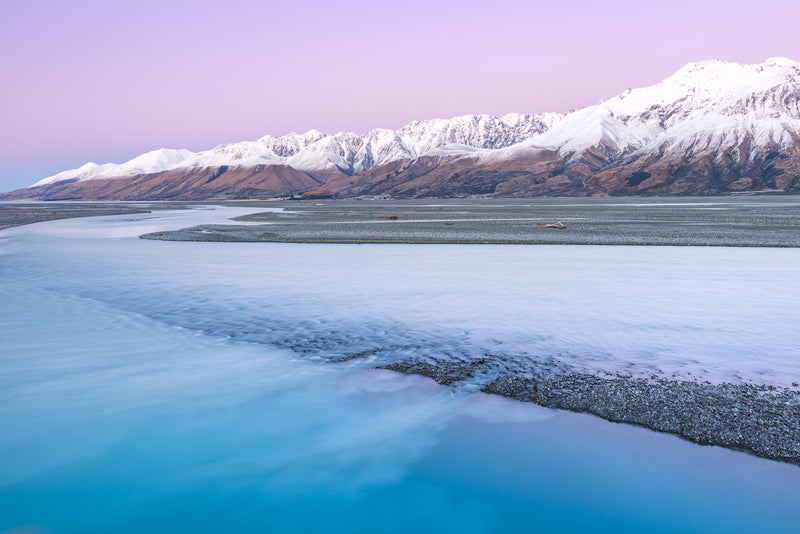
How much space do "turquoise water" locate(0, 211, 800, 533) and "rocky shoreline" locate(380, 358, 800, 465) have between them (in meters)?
0.32

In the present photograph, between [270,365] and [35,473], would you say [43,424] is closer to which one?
[35,473]

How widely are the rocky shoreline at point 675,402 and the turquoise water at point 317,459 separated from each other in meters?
0.32

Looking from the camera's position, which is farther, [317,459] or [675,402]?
[675,402]

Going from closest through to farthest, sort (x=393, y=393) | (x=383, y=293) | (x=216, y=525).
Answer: (x=216, y=525), (x=393, y=393), (x=383, y=293)

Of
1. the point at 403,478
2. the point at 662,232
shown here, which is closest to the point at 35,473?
the point at 403,478

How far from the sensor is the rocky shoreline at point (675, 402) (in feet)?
21.9

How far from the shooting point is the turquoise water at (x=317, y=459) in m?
5.58

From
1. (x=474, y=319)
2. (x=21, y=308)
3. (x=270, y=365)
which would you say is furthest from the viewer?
(x=21, y=308)

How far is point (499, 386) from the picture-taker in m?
8.58

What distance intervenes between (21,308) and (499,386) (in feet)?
43.3

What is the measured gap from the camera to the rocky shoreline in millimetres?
6688

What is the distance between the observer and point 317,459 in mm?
6789

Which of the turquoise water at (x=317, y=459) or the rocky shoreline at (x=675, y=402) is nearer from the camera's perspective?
the turquoise water at (x=317, y=459)

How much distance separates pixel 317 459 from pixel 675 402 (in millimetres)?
4934
